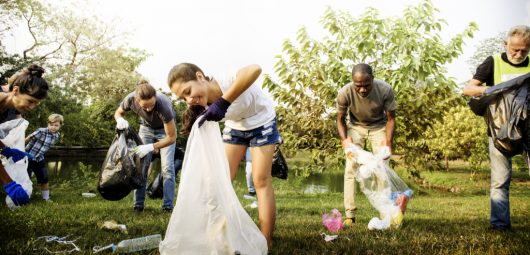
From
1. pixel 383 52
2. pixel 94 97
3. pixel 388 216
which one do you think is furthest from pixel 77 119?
pixel 388 216

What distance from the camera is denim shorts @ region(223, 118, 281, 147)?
8.11 feet

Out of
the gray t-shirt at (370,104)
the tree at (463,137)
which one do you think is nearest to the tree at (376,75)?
the gray t-shirt at (370,104)

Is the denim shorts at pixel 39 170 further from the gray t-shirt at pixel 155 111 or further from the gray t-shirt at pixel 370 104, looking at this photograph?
the gray t-shirt at pixel 370 104

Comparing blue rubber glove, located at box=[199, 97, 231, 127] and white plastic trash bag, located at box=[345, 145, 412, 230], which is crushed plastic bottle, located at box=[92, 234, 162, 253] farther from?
white plastic trash bag, located at box=[345, 145, 412, 230]

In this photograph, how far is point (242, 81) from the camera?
84.8 inches

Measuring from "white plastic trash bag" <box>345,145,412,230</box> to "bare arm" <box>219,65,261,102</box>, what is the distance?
5.45 ft

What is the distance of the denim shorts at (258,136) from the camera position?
2471mm

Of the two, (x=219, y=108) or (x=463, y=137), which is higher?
(x=219, y=108)

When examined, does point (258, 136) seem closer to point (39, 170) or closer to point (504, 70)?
point (504, 70)

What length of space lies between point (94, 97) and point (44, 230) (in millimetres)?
24666

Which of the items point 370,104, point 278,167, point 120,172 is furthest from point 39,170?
point 370,104

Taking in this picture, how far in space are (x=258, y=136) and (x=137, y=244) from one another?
1.06m

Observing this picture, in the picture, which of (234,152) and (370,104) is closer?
(234,152)

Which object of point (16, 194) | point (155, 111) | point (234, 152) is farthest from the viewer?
point (155, 111)
